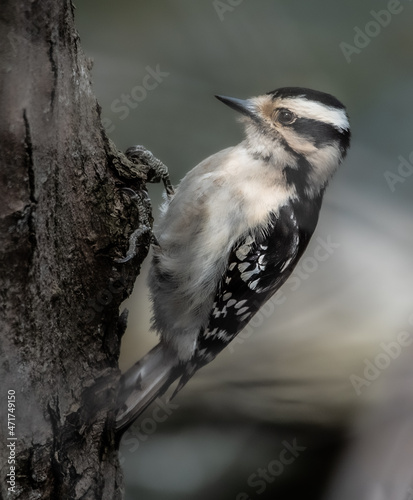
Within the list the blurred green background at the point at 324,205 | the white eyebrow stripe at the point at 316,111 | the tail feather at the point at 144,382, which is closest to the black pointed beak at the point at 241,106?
the white eyebrow stripe at the point at 316,111

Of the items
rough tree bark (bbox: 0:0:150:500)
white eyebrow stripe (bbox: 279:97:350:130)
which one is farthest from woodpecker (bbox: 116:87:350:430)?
rough tree bark (bbox: 0:0:150:500)

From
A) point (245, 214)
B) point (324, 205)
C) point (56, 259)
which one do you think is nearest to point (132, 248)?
point (56, 259)

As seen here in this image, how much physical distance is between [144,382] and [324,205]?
1.10 metres

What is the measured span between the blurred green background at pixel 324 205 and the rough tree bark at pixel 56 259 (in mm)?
1027

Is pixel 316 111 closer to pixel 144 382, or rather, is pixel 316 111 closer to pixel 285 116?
A: pixel 285 116

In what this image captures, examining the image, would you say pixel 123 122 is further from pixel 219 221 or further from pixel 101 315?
pixel 101 315

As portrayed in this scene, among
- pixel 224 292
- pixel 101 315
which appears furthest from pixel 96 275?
pixel 224 292

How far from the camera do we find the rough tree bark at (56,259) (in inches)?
52.5

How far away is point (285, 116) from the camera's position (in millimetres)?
2209

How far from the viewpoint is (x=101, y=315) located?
1.77m

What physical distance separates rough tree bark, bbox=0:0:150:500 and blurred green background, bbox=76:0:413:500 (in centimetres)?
103

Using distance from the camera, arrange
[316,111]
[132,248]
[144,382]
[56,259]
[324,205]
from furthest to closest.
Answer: [324,205]
[144,382]
[316,111]
[132,248]
[56,259]

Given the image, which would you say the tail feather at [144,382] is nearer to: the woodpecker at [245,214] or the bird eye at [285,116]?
the woodpecker at [245,214]

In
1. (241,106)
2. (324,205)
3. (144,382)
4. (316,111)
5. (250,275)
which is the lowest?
(144,382)
